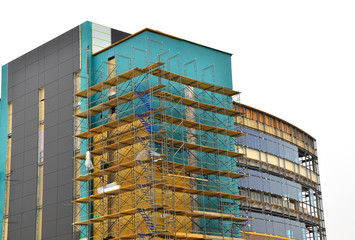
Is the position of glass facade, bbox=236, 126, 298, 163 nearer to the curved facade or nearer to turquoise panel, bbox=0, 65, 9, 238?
the curved facade

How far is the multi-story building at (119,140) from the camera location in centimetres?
5166

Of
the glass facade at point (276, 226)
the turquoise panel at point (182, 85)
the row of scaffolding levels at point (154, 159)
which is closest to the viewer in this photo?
the row of scaffolding levels at point (154, 159)

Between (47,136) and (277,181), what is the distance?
3124 cm

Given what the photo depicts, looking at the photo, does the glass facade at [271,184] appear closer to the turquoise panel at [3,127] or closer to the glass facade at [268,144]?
the glass facade at [268,144]

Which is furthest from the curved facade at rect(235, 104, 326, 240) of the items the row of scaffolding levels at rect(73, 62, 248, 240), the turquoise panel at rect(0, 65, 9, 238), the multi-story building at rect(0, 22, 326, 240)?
the turquoise panel at rect(0, 65, 9, 238)

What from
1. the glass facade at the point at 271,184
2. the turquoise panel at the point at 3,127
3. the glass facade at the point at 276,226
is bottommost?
the glass facade at the point at 276,226

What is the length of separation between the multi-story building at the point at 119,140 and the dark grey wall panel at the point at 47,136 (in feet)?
0.34

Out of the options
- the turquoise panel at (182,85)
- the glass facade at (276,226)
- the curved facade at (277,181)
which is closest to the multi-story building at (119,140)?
the turquoise panel at (182,85)

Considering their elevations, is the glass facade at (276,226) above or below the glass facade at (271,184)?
below

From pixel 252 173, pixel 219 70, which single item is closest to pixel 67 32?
pixel 219 70

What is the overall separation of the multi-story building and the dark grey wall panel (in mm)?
104

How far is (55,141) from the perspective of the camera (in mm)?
60031

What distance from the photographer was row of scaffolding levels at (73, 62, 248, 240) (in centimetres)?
5069

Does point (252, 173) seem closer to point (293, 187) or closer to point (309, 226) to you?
point (293, 187)
